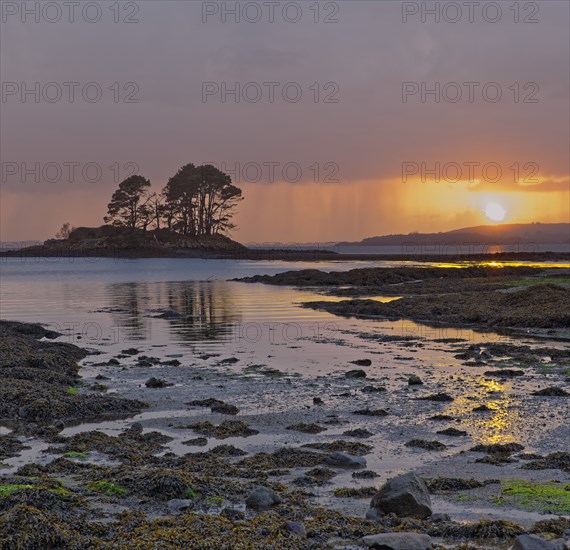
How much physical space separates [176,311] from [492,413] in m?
27.8

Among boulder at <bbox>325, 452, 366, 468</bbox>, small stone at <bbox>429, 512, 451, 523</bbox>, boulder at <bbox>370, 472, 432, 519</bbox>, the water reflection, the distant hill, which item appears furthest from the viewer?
the distant hill

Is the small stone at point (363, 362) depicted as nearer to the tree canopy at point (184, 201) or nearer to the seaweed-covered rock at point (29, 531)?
the seaweed-covered rock at point (29, 531)

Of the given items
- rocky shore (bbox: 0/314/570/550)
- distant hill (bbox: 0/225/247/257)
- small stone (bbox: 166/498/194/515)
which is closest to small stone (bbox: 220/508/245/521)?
rocky shore (bbox: 0/314/570/550)

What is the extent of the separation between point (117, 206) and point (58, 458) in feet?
511

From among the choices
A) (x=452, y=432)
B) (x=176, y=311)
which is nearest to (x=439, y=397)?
(x=452, y=432)

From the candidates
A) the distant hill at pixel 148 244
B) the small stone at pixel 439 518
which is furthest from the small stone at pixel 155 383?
the distant hill at pixel 148 244

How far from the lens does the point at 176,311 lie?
40312 mm

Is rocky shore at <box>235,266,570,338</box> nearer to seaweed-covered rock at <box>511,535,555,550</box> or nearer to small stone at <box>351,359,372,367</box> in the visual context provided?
small stone at <box>351,359,372,367</box>

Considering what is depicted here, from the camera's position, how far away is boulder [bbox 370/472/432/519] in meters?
8.35

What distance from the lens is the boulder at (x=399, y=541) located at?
724 cm

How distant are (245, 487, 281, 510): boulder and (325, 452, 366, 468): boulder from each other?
1.90 metres

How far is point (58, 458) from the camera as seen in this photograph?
35.7ft

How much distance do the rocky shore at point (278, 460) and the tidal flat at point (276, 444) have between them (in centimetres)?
3

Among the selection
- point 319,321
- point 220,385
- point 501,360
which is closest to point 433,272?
point 319,321
